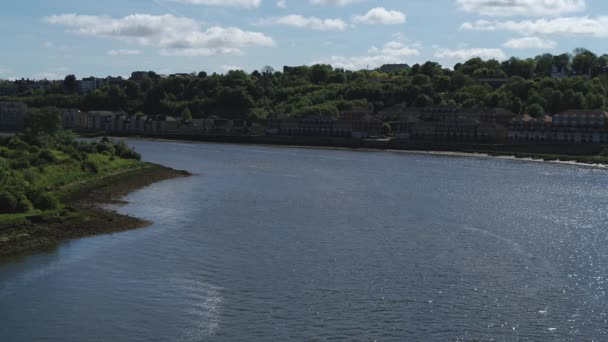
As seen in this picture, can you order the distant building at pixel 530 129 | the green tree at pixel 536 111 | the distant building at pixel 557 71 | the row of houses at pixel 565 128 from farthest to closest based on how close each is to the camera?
1. the distant building at pixel 557 71
2. the green tree at pixel 536 111
3. the distant building at pixel 530 129
4. the row of houses at pixel 565 128

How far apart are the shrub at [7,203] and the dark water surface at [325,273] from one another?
9.34 feet

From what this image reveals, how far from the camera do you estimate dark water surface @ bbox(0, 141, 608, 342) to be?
58.6 feet

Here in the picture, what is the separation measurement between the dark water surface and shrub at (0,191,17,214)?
2846 mm

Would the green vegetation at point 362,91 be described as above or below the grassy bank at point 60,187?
above

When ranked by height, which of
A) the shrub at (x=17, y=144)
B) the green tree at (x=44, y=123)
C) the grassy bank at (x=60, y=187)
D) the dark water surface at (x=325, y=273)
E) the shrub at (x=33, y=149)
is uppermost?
the green tree at (x=44, y=123)

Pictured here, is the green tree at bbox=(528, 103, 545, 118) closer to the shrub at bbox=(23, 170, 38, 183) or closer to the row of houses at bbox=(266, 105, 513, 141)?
the row of houses at bbox=(266, 105, 513, 141)

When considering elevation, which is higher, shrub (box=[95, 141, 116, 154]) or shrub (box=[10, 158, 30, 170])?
shrub (box=[95, 141, 116, 154])

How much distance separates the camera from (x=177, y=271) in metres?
22.7

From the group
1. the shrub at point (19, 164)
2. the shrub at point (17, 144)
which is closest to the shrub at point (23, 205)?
the shrub at point (19, 164)

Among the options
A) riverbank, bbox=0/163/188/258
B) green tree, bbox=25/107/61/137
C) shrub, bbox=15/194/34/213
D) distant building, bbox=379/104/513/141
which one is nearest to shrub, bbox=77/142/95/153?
green tree, bbox=25/107/61/137

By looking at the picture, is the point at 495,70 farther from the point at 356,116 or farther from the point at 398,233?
the point at 398,233

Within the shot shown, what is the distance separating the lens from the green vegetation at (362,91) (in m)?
106

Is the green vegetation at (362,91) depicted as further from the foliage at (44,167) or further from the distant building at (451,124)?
the foliage at (44,167)

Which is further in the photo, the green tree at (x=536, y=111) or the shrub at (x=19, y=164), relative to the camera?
the green tree at (x=536, y=111)
